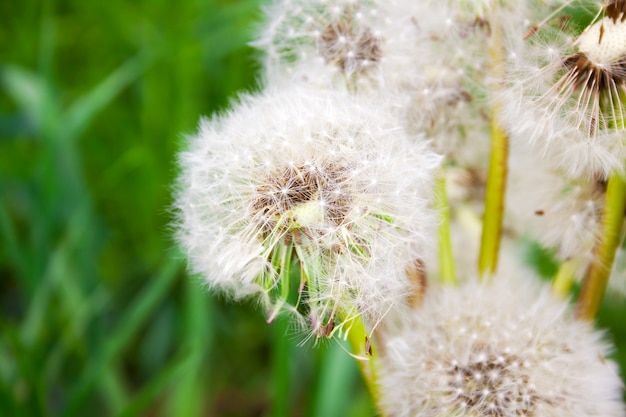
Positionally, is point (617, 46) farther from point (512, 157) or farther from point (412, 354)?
point (412, 354)

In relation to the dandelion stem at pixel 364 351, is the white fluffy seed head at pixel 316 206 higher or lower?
higher

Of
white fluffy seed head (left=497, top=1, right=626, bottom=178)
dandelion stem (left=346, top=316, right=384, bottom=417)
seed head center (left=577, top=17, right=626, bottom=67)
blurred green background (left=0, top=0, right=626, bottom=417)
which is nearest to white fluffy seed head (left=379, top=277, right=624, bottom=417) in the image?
dandelion stem (left=346, top=316, right=384, bottom=417)

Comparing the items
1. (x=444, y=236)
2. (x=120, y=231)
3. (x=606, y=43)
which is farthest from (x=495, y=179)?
(x=120, y=231)

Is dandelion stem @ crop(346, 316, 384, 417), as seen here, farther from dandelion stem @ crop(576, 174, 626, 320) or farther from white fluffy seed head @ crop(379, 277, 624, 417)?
dandelion stem @ crop(576, 174, 626, 320)

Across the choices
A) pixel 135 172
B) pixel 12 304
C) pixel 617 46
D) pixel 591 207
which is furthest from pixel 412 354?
pixel 12 304

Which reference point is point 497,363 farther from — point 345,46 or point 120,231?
point 120,231

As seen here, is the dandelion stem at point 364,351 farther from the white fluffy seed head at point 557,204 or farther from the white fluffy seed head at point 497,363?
the white fluffy seed head at point 557,204

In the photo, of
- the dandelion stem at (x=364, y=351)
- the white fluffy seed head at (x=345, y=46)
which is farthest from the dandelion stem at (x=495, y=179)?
the dandelion stem at (x=364, y=351)

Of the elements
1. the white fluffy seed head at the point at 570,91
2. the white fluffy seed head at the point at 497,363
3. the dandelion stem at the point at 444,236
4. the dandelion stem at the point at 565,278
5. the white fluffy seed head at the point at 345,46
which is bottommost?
the white fluffy seed head at the point at 497,363
